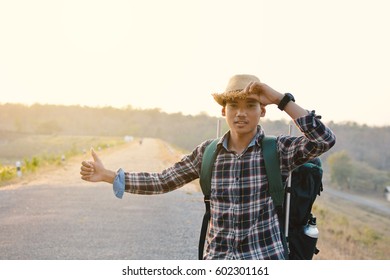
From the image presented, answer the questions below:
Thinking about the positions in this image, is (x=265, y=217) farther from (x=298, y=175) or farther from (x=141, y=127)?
(x=141, y=127)

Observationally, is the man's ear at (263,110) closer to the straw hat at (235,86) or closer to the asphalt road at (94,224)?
the straw hat at (235,86)

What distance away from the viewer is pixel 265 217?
6.68 ft

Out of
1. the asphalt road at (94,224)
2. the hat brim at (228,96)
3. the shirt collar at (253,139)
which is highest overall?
the hat brim at (228,96)

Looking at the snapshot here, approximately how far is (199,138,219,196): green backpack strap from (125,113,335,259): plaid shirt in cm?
2

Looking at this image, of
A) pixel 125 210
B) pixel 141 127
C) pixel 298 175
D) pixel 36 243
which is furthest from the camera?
pixel 141 127

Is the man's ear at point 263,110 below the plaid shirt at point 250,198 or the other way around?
the other way around

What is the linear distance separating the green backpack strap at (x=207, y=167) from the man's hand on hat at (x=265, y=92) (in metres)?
0.32

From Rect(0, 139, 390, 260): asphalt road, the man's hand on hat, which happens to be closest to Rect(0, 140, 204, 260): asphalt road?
Rect(0, 139, 390, 260): asphalt road

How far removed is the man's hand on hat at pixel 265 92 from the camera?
6.48 ft

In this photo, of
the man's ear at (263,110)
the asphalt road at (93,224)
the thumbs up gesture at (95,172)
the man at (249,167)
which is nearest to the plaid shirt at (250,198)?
the man at (249,167)

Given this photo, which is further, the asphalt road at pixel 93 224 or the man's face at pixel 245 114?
the asphalt road at pixel 93 224

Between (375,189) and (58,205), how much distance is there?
2752cm

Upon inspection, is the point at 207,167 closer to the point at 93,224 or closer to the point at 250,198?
the point at 250,198

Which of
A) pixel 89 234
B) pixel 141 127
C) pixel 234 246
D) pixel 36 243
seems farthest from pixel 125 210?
pixel 141 127
